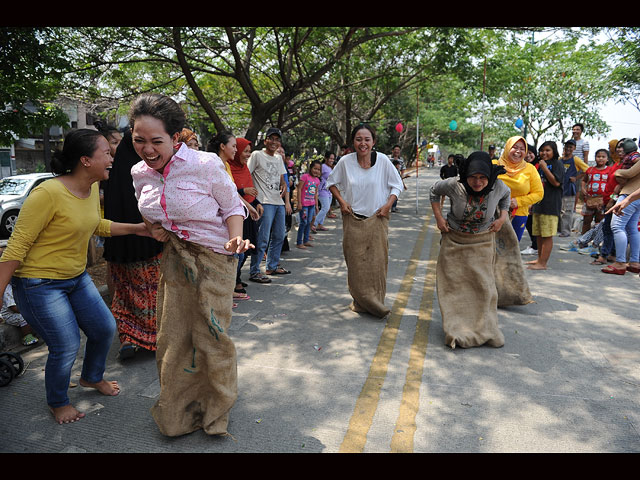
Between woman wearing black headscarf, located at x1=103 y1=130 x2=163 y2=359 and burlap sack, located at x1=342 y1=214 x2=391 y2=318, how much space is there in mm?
1965

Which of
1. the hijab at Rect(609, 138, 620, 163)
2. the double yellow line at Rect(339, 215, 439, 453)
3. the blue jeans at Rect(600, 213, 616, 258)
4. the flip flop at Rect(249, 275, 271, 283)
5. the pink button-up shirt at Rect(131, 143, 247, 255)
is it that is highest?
the hijab at Rect(609, 138, 620, 163)

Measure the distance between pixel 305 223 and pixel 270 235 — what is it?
6.96 ft

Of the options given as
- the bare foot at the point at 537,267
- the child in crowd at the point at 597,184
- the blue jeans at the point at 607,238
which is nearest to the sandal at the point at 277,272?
the bare foot at the point at 537,267

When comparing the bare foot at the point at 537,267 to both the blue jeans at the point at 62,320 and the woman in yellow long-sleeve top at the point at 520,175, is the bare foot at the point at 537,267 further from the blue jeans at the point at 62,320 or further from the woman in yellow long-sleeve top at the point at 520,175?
the blue jeans at the point at 62,320

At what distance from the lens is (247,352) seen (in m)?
4.16

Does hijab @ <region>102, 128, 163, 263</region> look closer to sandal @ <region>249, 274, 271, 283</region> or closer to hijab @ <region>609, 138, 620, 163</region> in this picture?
sandal @ <region>249, 274, 271, 283</region>

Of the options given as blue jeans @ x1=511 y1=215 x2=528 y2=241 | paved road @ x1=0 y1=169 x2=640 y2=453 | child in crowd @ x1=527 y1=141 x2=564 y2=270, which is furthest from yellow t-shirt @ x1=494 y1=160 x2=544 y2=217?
child in crowd @ x1=527 y1=141 x2=564 y2=270

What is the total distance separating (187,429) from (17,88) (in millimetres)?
5069

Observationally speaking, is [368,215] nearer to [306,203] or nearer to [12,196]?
[306,203]

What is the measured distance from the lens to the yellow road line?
286 cm

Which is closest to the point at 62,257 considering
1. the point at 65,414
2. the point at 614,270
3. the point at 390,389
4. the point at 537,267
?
the point at 65,414

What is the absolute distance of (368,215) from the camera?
16.3 feet

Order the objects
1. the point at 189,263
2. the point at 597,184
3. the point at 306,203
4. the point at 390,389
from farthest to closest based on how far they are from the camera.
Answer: the point at 306,203 → the point at 597,184 → the point at 390,389 → the point at 189,263
